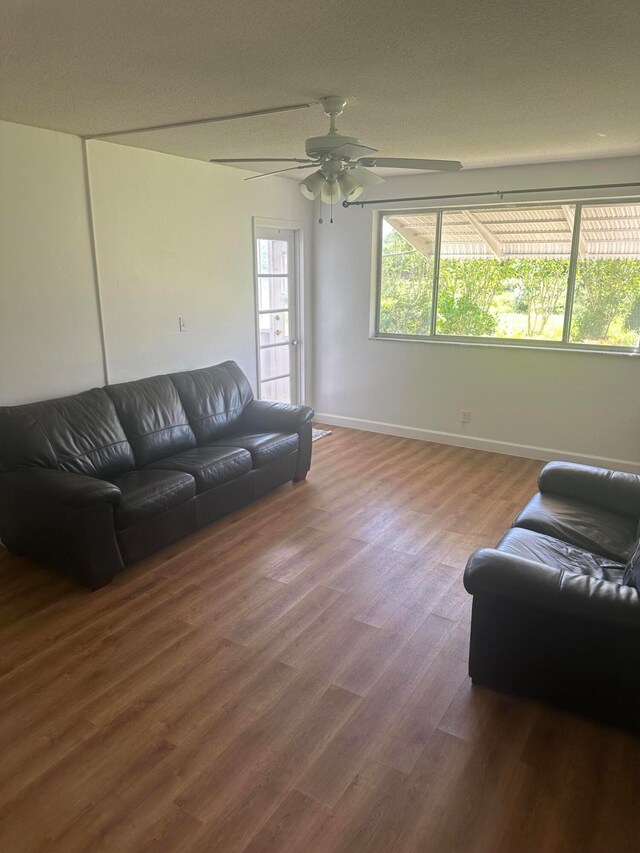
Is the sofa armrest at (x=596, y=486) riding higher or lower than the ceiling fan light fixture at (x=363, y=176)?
lower

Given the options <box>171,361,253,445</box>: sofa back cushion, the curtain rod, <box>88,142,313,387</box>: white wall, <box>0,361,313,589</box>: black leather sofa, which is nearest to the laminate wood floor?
<box>0,361,313,589</box>: black leather sofa

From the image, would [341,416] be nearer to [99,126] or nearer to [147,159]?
[147,159]

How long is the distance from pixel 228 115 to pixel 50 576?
2.75 m

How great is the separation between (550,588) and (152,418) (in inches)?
112

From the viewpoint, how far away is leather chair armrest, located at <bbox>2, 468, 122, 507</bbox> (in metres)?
2.88

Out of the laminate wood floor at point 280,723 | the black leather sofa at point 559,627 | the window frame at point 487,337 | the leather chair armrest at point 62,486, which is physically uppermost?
the window frame at point 487,337

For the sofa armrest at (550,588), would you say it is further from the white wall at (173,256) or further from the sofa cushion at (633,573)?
the white wall at (173,256)

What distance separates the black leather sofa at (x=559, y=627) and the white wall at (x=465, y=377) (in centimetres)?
259

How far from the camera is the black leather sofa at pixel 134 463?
2996mm

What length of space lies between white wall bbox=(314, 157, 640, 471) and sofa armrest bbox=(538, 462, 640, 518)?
75.6 inches

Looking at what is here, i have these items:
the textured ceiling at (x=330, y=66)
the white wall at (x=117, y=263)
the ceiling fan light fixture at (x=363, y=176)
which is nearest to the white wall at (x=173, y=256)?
the white wall at (x=117, y=263)

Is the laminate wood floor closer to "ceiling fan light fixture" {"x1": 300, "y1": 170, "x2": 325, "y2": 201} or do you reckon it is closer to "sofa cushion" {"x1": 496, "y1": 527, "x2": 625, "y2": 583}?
"sofa cushion" {"x1": 496, "y1": 527, "x2": 625, "y2": 583}

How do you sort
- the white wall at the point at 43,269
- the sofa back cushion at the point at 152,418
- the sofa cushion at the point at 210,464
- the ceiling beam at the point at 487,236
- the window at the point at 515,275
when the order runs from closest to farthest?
1. the white wall at the point at 43,269
2. the sofa cushion at the point at 210,464
3. the sofa back cushion at the point at 152,418
4. the window at the point at 515,275
5. the ceiling beam at the point at 487,236

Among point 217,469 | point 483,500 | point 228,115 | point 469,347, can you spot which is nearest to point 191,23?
point 228,115
